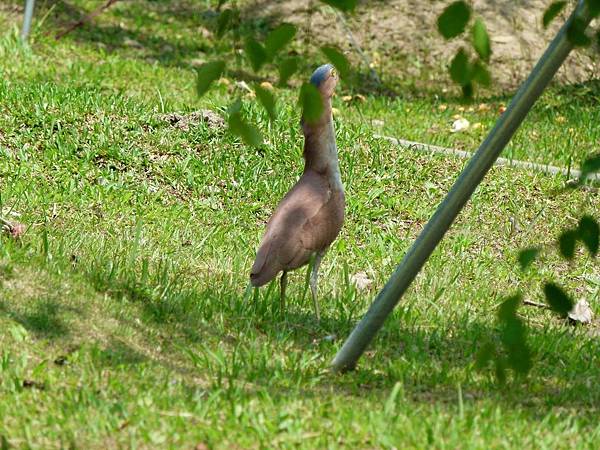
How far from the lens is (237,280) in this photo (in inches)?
250

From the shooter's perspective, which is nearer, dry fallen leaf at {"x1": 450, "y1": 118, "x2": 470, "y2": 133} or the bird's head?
the bird's head

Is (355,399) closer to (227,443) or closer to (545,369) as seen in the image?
(227,443)

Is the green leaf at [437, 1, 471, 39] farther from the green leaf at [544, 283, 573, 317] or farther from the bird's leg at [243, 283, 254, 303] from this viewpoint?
the bird's leg at [243, 283, 254, 303]

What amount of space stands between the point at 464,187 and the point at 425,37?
8.45 metres

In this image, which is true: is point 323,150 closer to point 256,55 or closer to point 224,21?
point 224,21

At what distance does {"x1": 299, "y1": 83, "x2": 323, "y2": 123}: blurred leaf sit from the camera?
11.2 ft

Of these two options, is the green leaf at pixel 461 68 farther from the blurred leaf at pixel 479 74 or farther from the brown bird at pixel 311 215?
the brown bird at pixel 311 215

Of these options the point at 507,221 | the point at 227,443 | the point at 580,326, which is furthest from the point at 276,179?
the point at 227,443

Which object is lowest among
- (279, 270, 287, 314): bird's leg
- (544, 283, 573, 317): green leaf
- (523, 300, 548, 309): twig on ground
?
(523, 300, 548, 309): twig on ground

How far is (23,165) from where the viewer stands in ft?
26.1

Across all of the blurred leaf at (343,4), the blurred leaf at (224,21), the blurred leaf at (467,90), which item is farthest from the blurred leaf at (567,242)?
the blurred leaf at (224,21)

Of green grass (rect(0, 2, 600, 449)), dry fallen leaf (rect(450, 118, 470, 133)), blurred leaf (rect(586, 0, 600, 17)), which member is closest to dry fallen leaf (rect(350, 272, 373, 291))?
green grass (rect(0, 2, 600, 449))

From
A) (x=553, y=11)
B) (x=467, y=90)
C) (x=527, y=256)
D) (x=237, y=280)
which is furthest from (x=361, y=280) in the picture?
(x=553, y=11)

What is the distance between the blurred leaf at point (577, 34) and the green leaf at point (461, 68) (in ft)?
1.12
